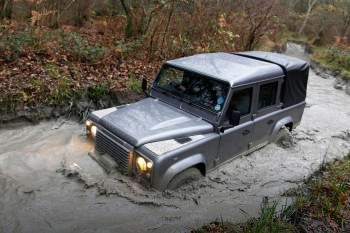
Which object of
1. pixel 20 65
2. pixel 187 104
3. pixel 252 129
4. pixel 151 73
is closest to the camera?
pixel 187 104

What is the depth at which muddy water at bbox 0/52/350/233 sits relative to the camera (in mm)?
5227

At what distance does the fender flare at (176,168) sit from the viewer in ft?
17.6

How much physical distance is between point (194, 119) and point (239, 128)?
34.2 inches

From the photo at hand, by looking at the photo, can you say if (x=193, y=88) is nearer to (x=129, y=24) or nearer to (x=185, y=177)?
(x=185, y=177)

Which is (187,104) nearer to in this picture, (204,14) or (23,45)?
(23,45)

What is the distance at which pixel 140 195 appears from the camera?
5.62m

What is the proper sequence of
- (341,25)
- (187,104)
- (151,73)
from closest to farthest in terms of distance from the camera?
(187,104) → (151,73) → (341,25)

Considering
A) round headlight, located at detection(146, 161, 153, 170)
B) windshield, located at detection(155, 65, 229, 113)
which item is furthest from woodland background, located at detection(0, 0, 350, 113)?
round headlight, located at detection(146, 161, 153, 170)

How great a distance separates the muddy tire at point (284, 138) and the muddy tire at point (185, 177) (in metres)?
2.60

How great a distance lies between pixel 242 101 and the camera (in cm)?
636

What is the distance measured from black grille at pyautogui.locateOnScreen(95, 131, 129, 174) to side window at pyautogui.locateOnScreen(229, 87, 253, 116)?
1.88 meters

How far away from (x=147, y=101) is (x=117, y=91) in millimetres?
2390

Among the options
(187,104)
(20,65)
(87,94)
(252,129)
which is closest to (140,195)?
(187,104)

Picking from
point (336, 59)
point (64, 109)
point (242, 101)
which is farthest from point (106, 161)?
point (336, 59)
